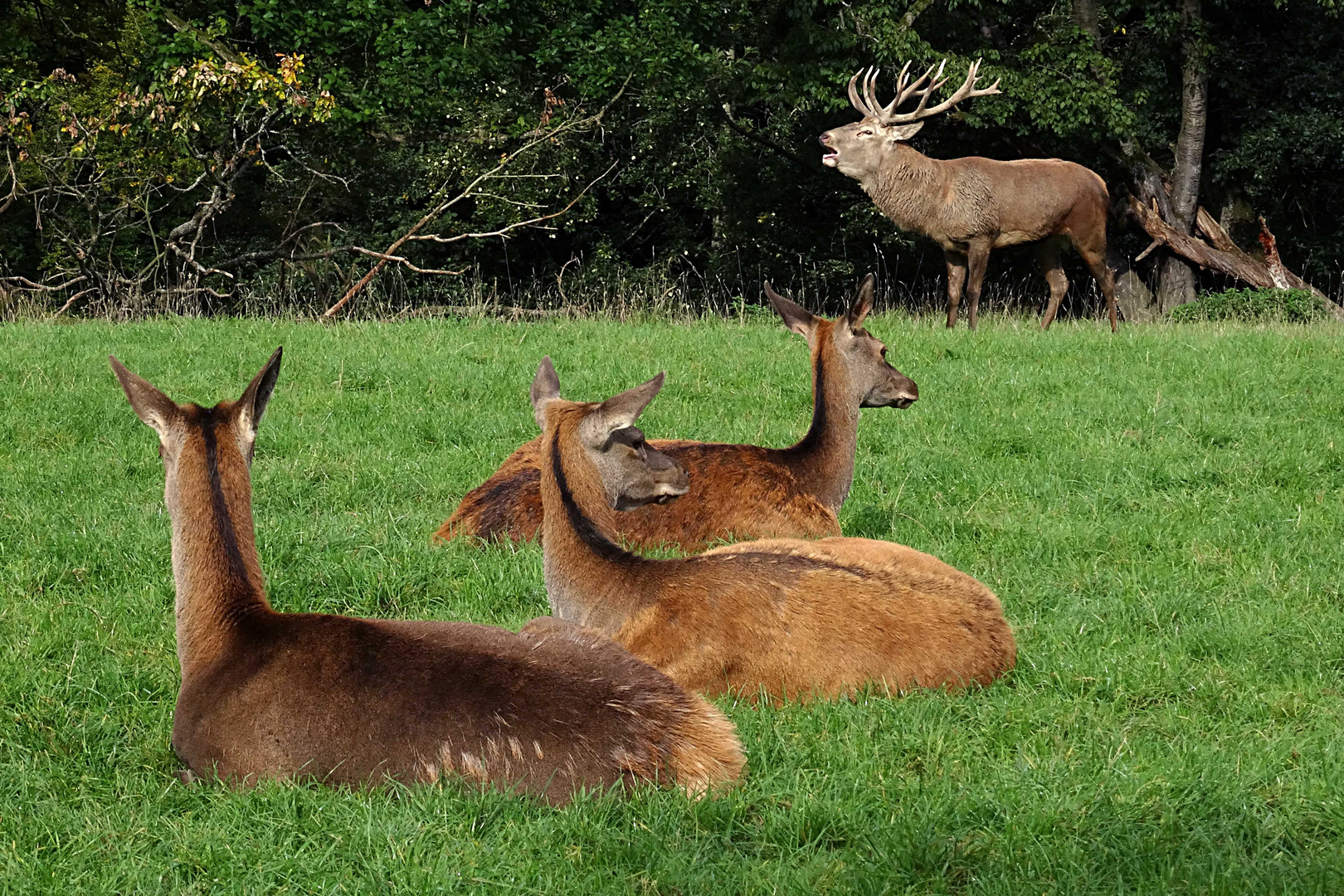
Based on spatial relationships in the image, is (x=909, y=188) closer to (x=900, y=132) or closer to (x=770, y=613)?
(x=900, y=132)

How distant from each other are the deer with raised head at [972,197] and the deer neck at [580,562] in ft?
38.8

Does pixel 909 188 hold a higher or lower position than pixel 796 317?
higher

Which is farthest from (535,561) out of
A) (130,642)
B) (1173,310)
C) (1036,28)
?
(1036,28)

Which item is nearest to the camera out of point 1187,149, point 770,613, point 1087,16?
point 770,613

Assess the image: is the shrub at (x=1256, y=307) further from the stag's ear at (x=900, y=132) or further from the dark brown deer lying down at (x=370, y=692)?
the dark brown deer lying down at (x=370, y=692)

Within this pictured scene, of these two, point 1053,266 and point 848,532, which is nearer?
point 848,532

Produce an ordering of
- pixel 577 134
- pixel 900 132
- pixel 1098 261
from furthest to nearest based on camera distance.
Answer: pixel 577 134
pixel 900 132
pixel 1098 261

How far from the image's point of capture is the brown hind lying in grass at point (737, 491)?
671 cm

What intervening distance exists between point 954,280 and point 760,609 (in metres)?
12.3

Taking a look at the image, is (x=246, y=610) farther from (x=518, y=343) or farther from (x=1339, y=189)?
(x=1339, y=189)

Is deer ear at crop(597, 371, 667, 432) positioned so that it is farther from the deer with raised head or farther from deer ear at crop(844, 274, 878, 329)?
the deer with raised head

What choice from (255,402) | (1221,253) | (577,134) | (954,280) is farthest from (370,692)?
(577,134)

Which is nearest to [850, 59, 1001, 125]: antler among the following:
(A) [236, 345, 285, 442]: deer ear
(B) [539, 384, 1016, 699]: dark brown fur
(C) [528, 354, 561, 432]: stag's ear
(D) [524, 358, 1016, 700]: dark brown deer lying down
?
(C) [528, 354, 561, 432]: stag's ear

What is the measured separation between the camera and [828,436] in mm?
7242
